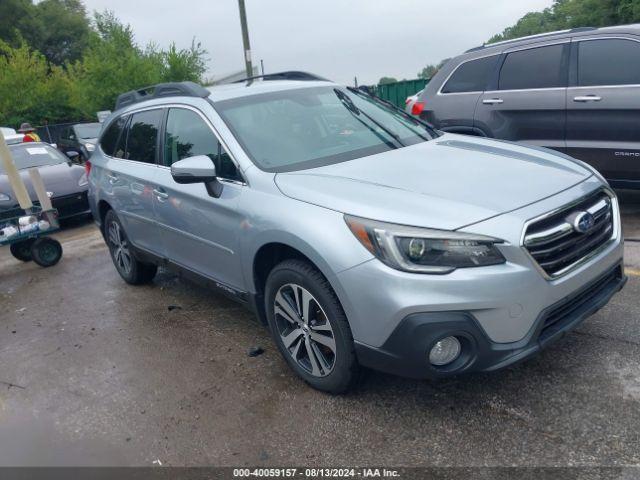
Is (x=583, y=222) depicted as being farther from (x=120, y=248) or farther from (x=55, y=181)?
(x=55, y=181)

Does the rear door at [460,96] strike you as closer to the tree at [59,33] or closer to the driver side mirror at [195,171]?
the driver side mirror at [195,171]

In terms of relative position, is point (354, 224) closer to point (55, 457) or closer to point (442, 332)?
point (442, 332)

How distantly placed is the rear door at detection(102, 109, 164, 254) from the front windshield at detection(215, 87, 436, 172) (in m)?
0.98

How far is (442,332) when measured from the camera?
102 inches

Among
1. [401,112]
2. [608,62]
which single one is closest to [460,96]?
[608,62]

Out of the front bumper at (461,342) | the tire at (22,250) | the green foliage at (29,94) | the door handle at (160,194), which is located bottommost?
the green foliage at (29,94)

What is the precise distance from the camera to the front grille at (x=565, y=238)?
2674mm

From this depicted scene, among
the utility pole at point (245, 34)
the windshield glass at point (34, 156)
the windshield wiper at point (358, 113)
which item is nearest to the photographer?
the windshield wiper at point (358, 113)

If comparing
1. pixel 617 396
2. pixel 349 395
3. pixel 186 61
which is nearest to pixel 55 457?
pixel 349 395

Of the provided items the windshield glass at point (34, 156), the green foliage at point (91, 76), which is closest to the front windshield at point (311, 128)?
the windshield glass at point (34, 156)

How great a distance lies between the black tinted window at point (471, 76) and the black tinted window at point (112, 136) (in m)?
3.64

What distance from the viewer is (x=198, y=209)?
3.87m

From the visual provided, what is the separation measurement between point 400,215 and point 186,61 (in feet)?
64.6

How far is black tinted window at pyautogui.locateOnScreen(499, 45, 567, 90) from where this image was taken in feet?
19.1
